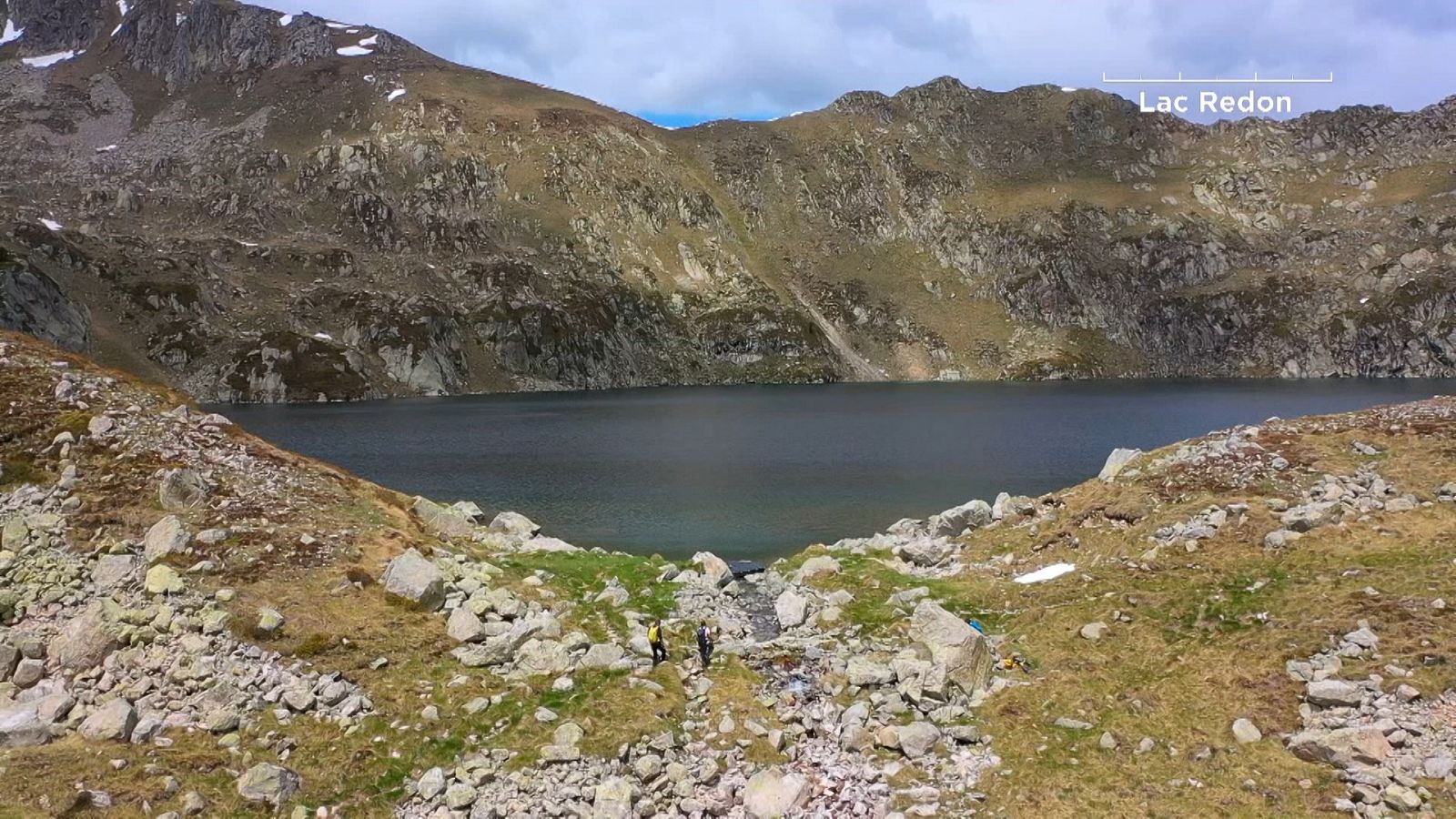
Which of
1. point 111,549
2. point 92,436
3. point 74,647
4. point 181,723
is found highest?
point 92,436

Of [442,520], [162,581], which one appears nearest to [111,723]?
[162,581]

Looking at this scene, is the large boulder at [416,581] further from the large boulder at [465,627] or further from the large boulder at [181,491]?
the large boulder at [181,491]

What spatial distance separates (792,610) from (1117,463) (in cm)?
2156

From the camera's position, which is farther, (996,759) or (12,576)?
(12,576)

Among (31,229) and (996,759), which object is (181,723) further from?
(31,229)

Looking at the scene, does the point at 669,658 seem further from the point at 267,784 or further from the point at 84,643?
the point at 84,643

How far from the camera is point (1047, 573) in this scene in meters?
29.7

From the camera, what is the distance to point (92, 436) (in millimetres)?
27438

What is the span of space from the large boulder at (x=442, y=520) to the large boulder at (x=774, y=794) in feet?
67.8

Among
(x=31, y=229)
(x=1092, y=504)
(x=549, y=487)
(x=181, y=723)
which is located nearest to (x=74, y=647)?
(x=181, y=723)

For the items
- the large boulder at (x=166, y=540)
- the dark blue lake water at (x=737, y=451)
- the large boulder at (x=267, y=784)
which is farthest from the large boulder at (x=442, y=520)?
the large boulder at (x=267, y=784)

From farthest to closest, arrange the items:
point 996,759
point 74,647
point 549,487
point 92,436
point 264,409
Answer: point 264,409
point 549,487
point 92,436
point 74,647
point 996,759

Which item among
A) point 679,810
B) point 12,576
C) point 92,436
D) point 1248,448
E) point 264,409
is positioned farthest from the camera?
point 264,409

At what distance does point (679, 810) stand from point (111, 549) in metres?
18.8
